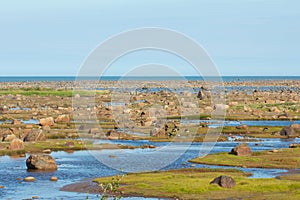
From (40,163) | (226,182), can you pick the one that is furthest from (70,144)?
(226,182)

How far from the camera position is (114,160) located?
68.1 m

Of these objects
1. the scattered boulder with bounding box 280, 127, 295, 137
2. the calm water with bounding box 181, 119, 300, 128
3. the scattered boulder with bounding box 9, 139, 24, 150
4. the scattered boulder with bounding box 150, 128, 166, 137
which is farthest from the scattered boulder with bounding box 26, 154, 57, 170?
the calm water with bounding box 181, 119, 300, 128

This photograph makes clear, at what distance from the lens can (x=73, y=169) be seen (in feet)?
204

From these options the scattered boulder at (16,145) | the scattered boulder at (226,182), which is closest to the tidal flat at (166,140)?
the scattered boulder at (16,145)

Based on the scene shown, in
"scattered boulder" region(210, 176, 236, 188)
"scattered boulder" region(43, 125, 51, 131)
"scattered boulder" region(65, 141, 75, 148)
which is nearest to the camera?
"scattered boulder" region(210, 176, 236, 188)

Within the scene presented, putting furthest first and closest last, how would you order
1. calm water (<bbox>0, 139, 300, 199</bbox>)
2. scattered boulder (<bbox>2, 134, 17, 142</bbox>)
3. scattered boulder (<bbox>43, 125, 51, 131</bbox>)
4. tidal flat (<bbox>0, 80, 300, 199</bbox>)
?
scattered boulder (<bbox>43, 125, 51, 131</bbox>), scattered boulder (<bbox>2, 134, 17, 142</bbox>), tidal flat (<bbox>0, 80, 300, 199</bbox>), calm water (<bbox>0, 139, 300, 199</bbox>)

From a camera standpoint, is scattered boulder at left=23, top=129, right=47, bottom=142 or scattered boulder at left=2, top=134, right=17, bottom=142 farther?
scattered boulder at left=23, top=129, right=47, bottom=142

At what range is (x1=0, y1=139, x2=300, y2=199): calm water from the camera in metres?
50.3

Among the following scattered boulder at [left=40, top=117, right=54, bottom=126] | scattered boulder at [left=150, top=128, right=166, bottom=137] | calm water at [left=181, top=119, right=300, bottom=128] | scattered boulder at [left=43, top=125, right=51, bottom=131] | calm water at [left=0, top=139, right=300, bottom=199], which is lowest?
calm water at [left=0, top=139, right=300, bottom=199]

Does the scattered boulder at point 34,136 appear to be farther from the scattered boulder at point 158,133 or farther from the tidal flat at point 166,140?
the scattered boulder at point 158,133

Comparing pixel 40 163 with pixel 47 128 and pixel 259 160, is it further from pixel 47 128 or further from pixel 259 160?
pixel 47 128

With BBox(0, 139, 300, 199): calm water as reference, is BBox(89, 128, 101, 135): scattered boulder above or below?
above

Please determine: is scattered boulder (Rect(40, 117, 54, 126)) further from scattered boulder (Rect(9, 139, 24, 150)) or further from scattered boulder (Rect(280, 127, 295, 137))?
scattered boulder (Rect(280, 127, 295, 137))

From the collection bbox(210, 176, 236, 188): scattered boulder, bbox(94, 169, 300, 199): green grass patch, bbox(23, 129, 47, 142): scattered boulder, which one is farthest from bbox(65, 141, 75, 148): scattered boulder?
bbox(210, 176, 236, 188): scattered boulder
